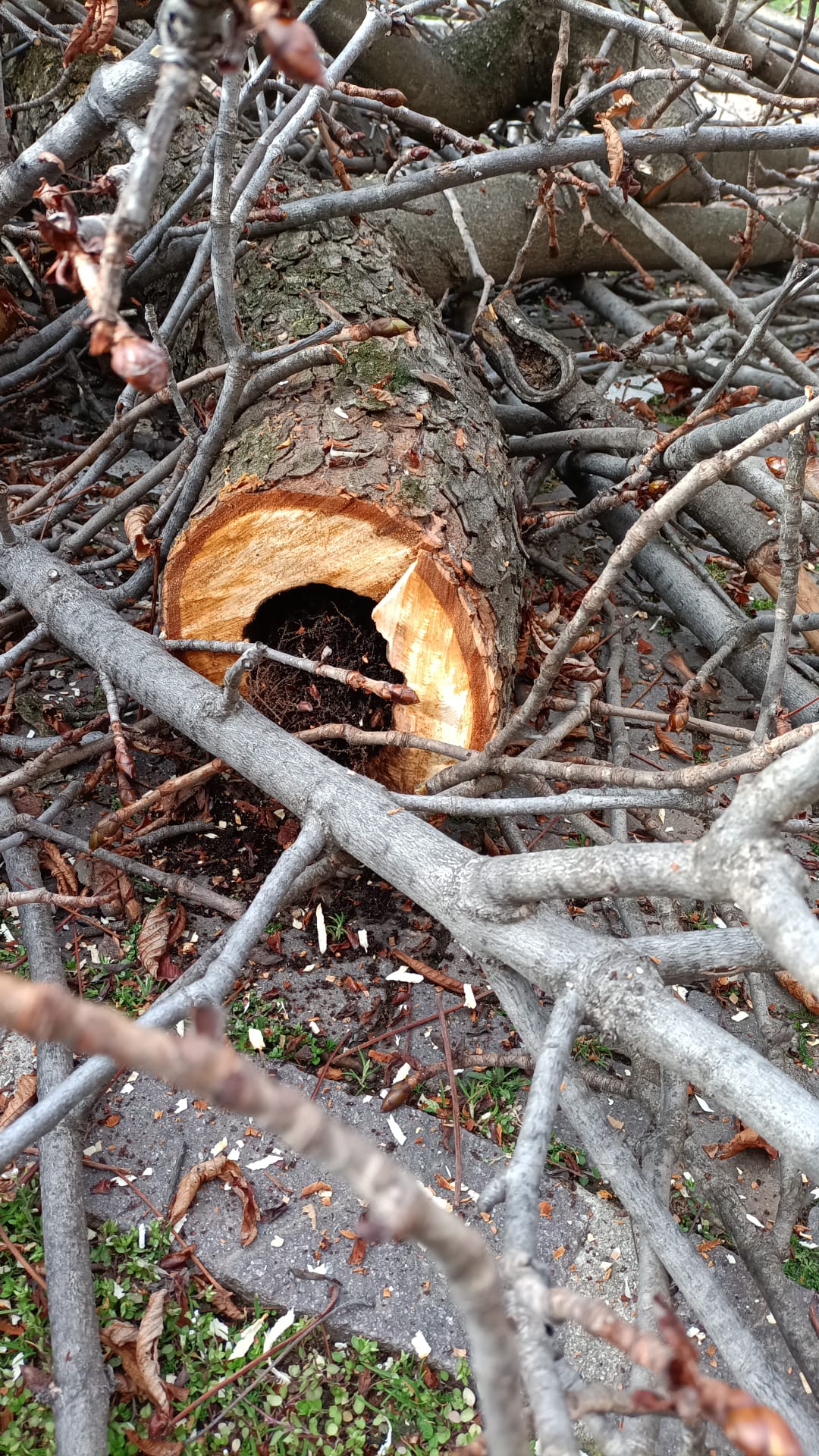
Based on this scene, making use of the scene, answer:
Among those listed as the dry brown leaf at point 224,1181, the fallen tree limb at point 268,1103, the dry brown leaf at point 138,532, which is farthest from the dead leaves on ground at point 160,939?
the fallen tree limb at point 268,1103

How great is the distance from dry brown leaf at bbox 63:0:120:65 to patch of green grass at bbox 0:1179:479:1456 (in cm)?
229

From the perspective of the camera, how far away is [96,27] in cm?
171

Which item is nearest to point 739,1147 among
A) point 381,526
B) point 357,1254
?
point 357,1254

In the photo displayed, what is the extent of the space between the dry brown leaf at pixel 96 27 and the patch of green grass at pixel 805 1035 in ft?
8.61

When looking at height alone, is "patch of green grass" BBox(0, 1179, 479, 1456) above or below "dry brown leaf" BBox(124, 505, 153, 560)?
below

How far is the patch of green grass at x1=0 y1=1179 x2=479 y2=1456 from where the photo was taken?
1.69 meters

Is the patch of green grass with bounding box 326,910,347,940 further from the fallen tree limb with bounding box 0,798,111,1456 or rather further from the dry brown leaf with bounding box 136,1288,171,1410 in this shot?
the dry brown leaf with bounding box 136,1288,171,1410

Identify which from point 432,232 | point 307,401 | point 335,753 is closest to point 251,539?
point 307,401

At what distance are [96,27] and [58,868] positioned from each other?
1867 mm

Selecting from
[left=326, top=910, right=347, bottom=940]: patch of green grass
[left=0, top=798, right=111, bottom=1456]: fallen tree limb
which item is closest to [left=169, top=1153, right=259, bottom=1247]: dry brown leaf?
[left=0, top=798, right=111, bottom=1456]: fallen tree limb

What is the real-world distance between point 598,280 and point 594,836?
4237 millimetres

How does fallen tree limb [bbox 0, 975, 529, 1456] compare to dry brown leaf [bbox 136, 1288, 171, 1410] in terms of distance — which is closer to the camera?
fallen tree limb [bbox 0, 975, 529, 1456]

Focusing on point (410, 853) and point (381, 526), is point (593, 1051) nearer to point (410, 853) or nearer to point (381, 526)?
point (410, 853)

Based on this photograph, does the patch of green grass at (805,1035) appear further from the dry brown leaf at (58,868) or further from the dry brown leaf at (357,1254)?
the dry brown leaf at (58,868)
